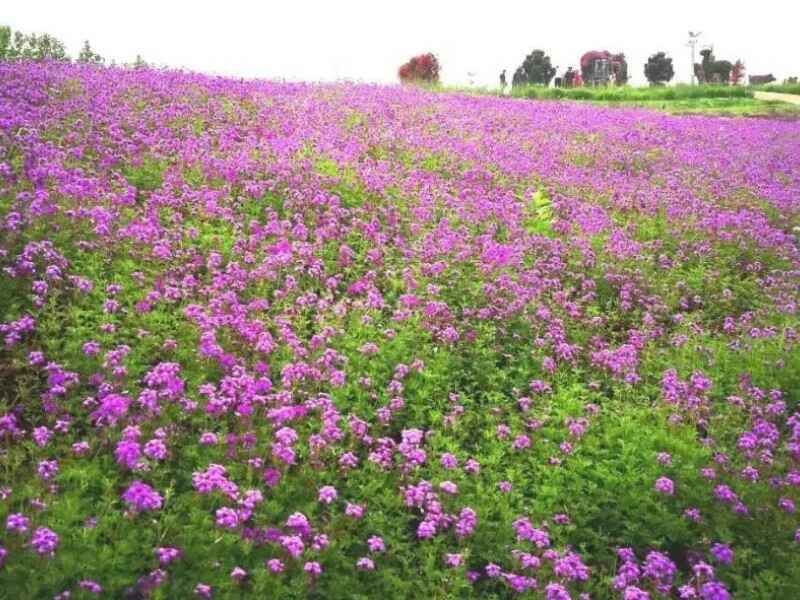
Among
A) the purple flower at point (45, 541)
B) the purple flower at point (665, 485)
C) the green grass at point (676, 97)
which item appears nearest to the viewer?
the purple flower at point (45, 541)

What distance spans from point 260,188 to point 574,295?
4511 mm

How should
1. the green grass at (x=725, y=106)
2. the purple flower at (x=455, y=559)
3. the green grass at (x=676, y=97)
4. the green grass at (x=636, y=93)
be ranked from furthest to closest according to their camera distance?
the green grass at (x=636, y=93) < the green grass at (x=676, y=97) < the green grass at (x=725, y=106) < the purple flower at (x=455, y=559)

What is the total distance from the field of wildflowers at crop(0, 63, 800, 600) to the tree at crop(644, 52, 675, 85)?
45785 mm

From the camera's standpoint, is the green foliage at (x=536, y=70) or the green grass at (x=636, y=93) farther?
the green foliage at (x=536, y=70)

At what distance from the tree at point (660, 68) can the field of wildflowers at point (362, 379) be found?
150 feet

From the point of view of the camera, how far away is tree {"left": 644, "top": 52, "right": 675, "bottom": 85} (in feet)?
177

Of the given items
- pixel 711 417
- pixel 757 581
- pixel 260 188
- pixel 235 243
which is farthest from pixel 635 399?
pixel 260 188

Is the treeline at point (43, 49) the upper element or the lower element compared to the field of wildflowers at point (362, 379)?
upper

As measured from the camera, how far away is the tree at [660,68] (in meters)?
53.8

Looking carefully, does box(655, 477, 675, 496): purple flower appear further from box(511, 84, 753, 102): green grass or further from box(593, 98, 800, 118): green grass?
box(511, 84, 753, 102): green grass

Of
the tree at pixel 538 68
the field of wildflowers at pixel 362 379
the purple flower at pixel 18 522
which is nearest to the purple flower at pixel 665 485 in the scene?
the field of wildflowers at pixel 362 379

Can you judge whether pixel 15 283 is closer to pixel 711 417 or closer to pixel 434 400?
pixel 434 400

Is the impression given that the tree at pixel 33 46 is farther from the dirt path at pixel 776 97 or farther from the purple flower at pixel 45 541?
the dirt path at pixel 776 97

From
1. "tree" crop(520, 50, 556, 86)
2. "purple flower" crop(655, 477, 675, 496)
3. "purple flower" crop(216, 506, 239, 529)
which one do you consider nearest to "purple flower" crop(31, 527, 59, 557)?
"purple flower" crop(216, 506, 239, 529)
